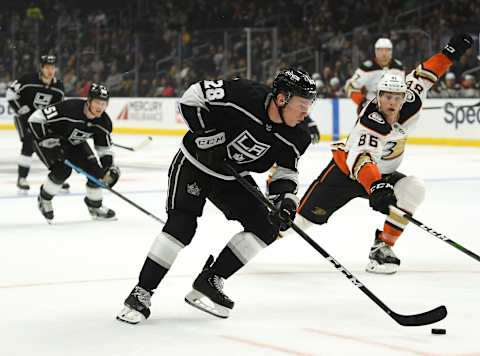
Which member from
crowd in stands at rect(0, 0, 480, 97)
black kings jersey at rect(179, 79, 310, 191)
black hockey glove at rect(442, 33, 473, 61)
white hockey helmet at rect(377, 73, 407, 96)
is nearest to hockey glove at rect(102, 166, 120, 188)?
black hockey glove at rect(442, 33, 473, 61)

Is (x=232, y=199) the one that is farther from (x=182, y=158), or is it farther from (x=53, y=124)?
(x=53, y=124)

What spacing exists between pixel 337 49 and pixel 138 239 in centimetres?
1133

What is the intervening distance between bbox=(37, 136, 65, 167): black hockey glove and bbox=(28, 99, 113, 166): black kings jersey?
0.14 feet

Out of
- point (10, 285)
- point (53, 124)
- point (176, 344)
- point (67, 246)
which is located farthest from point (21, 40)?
point (176, 344)

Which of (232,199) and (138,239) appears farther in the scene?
(138,239)

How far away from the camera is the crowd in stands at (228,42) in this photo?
17.0 metres

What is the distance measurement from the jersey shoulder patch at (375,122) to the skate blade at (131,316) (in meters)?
1.74

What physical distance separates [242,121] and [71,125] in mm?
3612

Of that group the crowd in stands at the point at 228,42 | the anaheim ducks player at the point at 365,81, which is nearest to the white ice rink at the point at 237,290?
the anaheim ducks player at the point at 365,81

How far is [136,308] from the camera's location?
425 centimetres

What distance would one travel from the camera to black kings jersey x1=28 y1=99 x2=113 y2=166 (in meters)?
7.72

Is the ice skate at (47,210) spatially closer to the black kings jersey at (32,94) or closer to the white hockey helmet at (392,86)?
the black kings jersey at (32,94)

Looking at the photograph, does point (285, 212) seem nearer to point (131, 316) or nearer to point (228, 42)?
point (131, 316)

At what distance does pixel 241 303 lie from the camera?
473 cm
